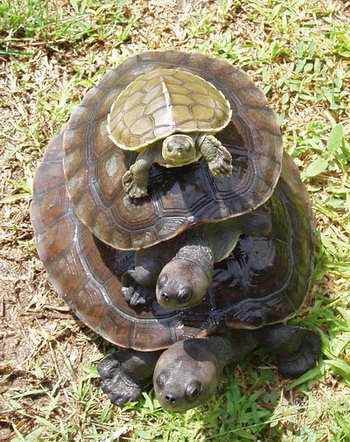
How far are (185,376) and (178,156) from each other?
3.93 ft

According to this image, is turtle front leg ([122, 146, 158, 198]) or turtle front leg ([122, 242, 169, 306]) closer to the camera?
turtle front leg ([122, 146, 158, 198])

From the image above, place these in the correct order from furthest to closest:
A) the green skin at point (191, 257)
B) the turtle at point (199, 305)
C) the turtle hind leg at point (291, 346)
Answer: the turtle hind leg at point (291, 346) → the turtle at point (199, 305) → the green skin at point (191, 257)

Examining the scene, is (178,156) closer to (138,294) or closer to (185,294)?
(185,294)

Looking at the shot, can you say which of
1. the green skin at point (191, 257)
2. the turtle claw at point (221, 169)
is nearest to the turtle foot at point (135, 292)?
the green skin at point (191, 257)

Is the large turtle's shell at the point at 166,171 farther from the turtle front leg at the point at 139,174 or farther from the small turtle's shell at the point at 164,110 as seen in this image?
the small turtle's shell at the point at 164,110

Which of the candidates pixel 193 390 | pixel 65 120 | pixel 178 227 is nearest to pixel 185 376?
pixel 193 390

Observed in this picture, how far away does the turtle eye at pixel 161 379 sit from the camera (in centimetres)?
330

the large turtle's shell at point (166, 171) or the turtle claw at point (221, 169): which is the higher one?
the turtle claw at point (221, 169)

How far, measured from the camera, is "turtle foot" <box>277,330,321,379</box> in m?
3.99

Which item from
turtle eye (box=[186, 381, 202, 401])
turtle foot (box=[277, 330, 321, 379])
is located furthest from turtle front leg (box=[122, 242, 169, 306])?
turtle foot (box=[277, 330, 321, 379])

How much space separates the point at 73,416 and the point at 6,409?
17.8 inches

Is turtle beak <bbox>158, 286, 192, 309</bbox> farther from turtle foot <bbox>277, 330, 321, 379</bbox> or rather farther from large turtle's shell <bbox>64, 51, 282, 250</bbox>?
turtle foot <bbox>277, 330, 321, 379</bbox>

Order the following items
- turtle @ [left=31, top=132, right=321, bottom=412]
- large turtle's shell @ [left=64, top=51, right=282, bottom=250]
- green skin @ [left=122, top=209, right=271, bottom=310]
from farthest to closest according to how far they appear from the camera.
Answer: turtle @ [left=31, top=132, right=321, bottom=412] → large turtle's shell @ [left=64, top=51, right=282, bottom=250] → green skin @ [left=122, top=209, right=271, bottom=310]

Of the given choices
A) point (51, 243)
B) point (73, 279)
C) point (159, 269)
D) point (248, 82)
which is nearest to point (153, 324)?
point (159, 269)
